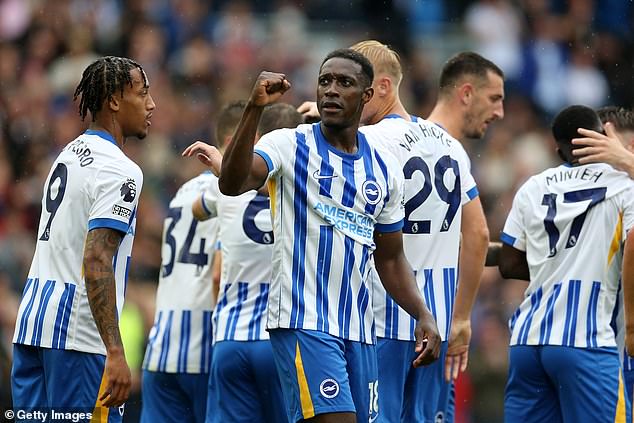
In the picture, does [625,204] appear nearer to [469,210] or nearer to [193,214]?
[469,210]

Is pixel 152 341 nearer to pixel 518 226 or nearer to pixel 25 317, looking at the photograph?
pixel 25 317

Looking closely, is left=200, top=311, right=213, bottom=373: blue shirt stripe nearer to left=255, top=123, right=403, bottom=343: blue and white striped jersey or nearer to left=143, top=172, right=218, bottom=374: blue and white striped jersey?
left=143, top=172, right=218, bottom=374: blue and white striped jersey

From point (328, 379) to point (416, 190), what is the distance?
82.7 inches

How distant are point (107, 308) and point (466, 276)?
10.4ft

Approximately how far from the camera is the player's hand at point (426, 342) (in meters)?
6.89

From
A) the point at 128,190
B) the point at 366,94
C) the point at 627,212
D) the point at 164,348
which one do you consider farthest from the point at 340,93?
the point at 164,348

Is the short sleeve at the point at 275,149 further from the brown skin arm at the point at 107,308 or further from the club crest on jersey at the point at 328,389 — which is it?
the club crest on jersey at the point at 328,389

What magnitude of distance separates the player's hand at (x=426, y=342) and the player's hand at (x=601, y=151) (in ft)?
6.17

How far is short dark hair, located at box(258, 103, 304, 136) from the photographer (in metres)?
8.54

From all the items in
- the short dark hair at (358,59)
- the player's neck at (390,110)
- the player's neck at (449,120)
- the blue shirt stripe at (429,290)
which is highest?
the player's neck at (449,120)

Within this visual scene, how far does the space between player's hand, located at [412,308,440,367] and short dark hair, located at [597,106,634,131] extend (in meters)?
2.82

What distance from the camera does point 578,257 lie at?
8.35m

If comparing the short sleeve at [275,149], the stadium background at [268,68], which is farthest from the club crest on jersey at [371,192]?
the stadium background at [268,68]

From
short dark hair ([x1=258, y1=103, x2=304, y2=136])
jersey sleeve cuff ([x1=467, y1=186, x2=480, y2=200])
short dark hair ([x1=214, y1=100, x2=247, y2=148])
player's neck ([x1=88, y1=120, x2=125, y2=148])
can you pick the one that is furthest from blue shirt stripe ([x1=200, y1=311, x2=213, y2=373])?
player's neck ([x1=88, y1=120, x2=125, y2=148])
